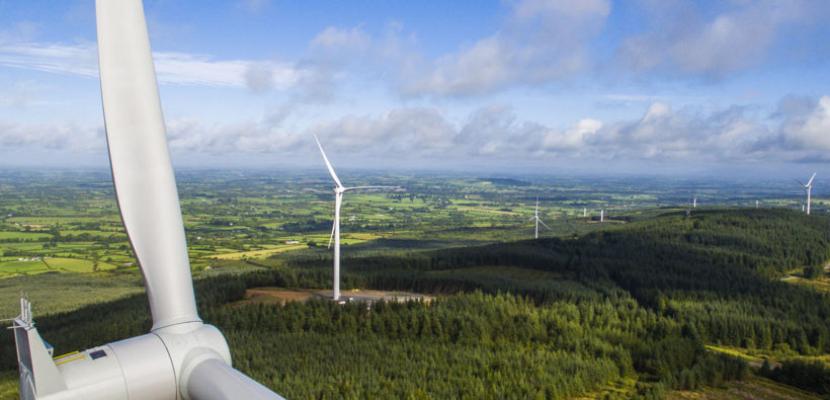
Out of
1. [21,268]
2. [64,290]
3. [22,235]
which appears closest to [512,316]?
[64,290]

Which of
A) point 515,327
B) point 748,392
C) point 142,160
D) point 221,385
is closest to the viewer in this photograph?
point 221,385

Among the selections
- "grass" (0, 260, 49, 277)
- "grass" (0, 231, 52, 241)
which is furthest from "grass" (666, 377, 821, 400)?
"grass" (0, 231, 52, 241)

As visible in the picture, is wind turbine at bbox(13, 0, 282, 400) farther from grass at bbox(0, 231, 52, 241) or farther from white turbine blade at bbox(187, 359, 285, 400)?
grass at bbox(0, 231, 52, 241)

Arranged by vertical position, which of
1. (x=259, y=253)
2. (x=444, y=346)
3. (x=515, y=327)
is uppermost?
(x=444, y=346)

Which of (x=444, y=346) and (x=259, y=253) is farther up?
(x=444, y=346)

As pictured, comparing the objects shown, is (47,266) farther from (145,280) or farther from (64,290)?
(145,280)

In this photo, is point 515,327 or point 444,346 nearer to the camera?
point 444,346

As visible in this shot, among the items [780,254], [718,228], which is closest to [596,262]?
[780,254]
